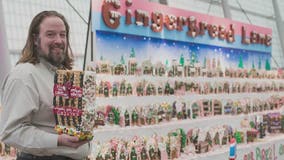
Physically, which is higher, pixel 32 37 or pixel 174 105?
pixel 32 37

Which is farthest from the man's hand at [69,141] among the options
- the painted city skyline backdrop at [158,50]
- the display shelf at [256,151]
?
the display shelf at [256,151]

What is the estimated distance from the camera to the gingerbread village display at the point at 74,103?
75.6 inches

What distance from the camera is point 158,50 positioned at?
586 centimetres

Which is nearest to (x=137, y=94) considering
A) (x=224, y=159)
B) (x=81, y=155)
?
(x=224, y=159)

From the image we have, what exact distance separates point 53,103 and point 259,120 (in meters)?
6.19

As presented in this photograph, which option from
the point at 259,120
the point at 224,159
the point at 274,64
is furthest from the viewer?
the point at 274,64

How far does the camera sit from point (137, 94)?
5.24m

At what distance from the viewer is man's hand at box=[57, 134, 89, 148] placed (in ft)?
6.28

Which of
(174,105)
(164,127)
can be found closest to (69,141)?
(164,127)

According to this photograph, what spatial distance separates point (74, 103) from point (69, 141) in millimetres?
162

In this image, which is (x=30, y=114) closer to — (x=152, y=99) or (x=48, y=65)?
(x=48, y=65)

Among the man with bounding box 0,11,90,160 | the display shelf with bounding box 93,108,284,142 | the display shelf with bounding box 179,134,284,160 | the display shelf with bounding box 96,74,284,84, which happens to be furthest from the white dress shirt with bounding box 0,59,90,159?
the display shelf with bounding box 179,134,284,160

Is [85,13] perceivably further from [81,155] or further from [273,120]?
[81,155]

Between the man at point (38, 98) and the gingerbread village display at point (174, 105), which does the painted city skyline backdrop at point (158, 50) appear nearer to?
the gingerbread village display at point (174, 105)
